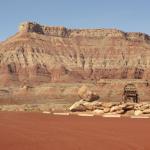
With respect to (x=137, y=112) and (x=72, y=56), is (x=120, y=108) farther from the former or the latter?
(x=72, y=56)

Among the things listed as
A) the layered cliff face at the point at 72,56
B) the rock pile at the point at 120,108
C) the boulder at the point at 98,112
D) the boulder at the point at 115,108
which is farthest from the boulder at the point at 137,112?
the layered cliff face at the point at 72,56

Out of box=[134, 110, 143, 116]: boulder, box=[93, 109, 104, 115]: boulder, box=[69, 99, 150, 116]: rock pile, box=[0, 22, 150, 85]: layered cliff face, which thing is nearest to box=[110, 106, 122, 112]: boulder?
box=[69, 99, 150, 116]: rock pile

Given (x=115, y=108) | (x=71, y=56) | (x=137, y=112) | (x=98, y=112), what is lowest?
(x=98, y=112)

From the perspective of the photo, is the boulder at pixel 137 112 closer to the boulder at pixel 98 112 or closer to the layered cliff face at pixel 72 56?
the boulder at pixel 98 112

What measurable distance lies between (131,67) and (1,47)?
1829 inches

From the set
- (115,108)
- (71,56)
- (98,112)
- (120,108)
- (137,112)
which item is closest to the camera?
(137,112)

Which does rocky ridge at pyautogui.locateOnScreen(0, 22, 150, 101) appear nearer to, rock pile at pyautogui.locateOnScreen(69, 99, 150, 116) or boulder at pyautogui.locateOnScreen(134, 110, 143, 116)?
rock pile at pyautogui.locateOnScreen(69, 99, 150, 116)

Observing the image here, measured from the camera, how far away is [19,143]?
14828mm

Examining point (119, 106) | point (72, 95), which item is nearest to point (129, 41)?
point (72, 95)

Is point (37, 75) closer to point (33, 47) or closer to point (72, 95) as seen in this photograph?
point (33, 47)

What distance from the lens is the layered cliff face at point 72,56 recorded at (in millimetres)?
139375

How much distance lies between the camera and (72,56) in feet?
500

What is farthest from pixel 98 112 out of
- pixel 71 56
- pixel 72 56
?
pixel 72 56

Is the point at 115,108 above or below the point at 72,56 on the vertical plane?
below
